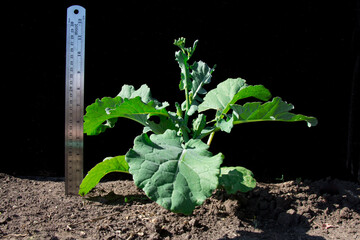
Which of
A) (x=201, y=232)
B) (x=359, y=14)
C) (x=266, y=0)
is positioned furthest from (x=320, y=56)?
(x=201, y=232)

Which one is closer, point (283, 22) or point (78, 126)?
A: point (78, 126)

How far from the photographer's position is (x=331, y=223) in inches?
86.8

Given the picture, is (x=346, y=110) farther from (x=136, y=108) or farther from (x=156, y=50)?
(x=136, y=108)

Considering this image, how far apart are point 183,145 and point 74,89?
0.91m

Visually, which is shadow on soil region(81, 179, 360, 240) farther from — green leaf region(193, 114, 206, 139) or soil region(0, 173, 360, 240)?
green leaf region(193, 114, 206, 139)

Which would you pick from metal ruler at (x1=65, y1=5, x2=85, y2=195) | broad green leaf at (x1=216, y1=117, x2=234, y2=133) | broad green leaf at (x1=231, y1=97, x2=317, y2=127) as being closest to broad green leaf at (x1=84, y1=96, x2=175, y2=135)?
metal ruler at (x1=65, y1=5, x2=85, y2=195)

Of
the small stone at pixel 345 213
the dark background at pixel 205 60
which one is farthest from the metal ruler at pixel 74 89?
the small stone at pixel 345 213

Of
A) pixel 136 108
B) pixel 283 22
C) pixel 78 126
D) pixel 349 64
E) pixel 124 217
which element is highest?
pixel 283 22

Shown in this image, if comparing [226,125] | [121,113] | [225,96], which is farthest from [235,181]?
[121,113]

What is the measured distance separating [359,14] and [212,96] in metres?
1.48

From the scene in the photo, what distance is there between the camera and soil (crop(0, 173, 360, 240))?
1.97m

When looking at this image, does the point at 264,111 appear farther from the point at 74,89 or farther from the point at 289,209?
Answer: the point at 74,89

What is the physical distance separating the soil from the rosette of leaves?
193 millimetres

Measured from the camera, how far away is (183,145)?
2.06 m
